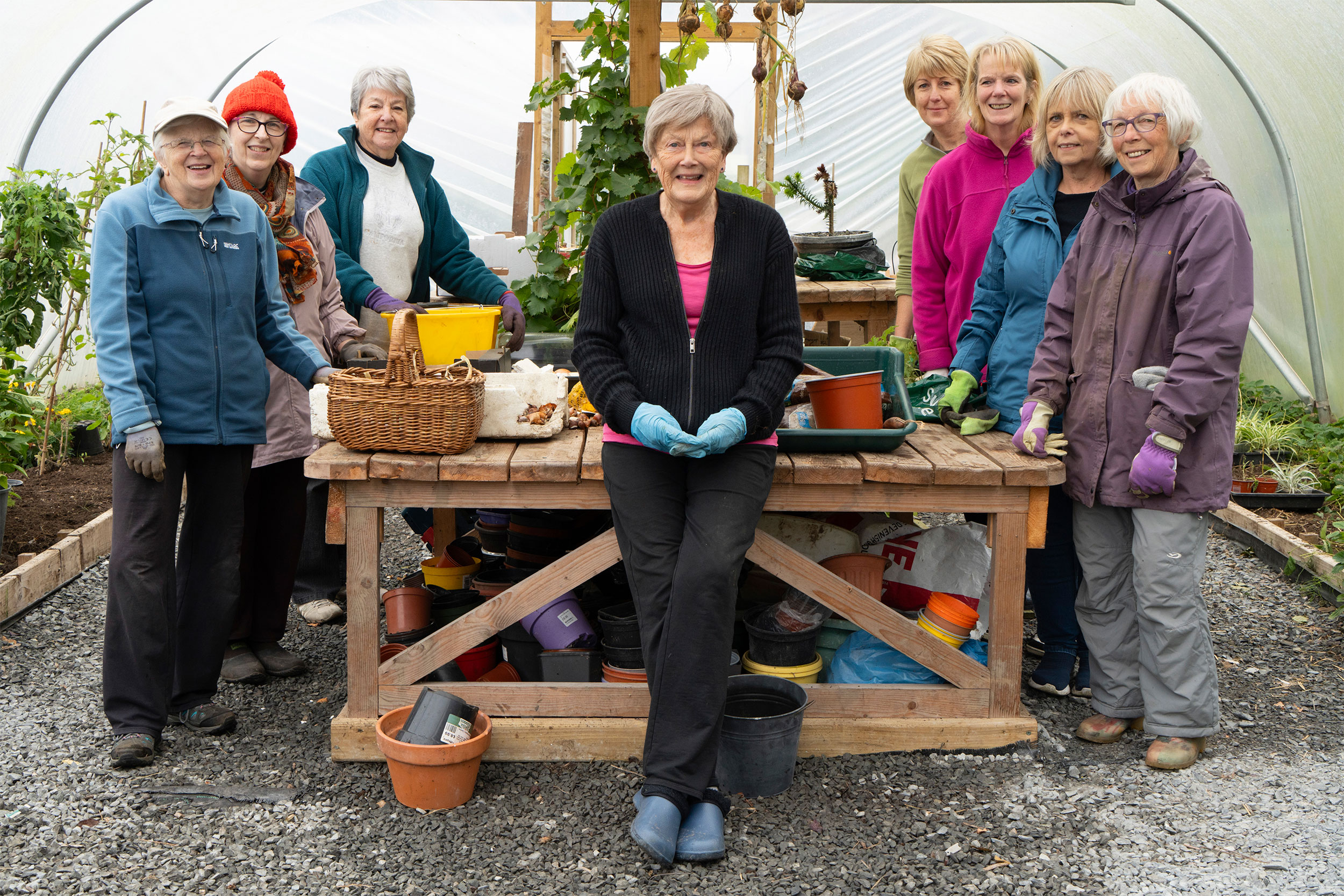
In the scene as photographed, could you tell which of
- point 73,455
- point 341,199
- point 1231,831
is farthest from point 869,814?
point 73,455

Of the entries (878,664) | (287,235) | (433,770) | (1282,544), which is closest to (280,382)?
(287,235)

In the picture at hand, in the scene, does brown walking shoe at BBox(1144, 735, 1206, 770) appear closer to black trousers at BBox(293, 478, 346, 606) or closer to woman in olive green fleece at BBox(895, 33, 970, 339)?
woman in olive green fleece at BBox(895, 33, 970, 339)

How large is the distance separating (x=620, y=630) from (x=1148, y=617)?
1365 mm

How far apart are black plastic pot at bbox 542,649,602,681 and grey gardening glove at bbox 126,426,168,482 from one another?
112cm

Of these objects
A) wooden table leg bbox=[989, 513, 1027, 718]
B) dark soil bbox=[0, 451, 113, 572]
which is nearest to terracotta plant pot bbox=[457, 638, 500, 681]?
wooden table leg bbox=[989, 513, 1027, 718]

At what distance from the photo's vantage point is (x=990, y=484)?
2.84m

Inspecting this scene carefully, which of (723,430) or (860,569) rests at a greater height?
(723,430)

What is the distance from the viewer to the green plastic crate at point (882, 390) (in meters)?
2.87

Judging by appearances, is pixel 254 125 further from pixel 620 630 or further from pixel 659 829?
pixel 659 829

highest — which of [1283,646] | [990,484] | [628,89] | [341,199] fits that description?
[628,89]

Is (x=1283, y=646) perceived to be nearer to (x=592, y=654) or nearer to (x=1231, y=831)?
(x=1231, y=831)

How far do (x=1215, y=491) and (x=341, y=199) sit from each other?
106 inches

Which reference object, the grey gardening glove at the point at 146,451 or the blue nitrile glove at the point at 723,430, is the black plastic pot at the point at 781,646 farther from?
the grey gardening glove at the point at 146,451

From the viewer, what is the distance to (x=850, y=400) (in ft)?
9.61
